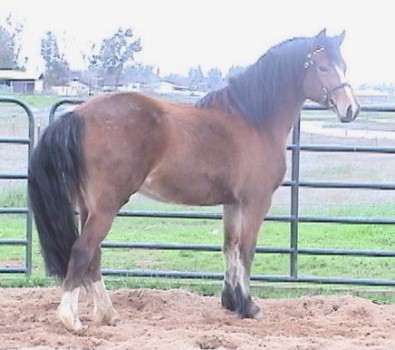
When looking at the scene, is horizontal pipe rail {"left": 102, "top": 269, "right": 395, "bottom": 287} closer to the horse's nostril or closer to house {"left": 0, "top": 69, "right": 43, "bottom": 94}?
the horse's nostril

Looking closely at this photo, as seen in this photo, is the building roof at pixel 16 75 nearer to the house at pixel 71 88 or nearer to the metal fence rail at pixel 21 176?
the house at pixel 71 88

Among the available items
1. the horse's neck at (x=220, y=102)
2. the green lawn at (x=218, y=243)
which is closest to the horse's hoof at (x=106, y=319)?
the horse's neck at (x=220, y=102)

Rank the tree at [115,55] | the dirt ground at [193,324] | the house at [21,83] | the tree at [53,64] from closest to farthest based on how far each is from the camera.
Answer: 1. the dirt ground at [193,324]
2. the tree at [115,55]
3. the house at [21,83]
4. the tree at [53,64]

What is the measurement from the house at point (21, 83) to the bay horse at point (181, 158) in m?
7.86

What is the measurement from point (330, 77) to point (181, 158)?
1199 millimetres

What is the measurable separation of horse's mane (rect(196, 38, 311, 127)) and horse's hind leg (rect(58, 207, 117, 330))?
3.83 ft

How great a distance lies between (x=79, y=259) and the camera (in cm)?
435

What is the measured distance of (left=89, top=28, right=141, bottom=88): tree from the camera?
1090 cm

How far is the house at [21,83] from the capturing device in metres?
12.6

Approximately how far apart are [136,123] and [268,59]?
1.17 m

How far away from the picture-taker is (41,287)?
5824 mm

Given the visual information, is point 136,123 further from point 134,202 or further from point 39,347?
point 134,202

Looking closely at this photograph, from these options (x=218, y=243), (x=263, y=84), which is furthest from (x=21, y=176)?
(x=218, y=243)

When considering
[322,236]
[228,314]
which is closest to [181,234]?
[322,236]
